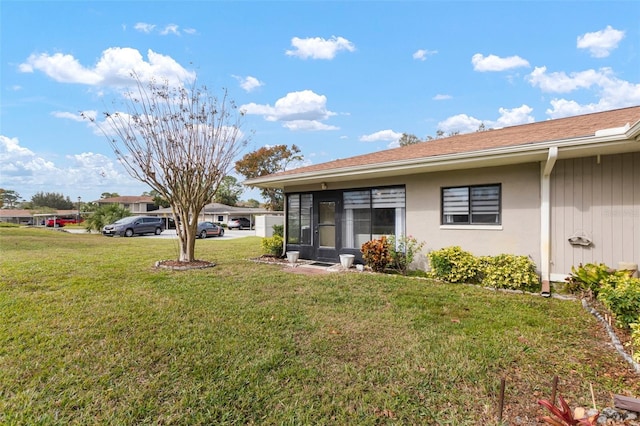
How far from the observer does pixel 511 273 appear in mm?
5891

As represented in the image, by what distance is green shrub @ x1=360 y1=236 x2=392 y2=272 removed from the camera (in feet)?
24.6

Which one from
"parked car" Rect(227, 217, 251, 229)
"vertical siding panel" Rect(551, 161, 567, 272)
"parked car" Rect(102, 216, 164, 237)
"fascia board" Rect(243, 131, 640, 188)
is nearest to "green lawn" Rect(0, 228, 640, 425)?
"vertical siding panel" Rect(551, 161, 567, 272)

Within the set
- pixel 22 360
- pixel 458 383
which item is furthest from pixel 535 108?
pixel 22 360

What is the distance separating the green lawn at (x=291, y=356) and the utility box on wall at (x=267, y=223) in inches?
522

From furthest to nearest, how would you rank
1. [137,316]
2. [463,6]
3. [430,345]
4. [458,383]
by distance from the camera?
[463,6] → [137,316] → [430,345] → [458,383]

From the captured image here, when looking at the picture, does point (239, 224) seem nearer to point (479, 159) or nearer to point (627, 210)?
point (479, 159)

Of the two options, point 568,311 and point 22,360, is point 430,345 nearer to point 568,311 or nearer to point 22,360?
point 568,311

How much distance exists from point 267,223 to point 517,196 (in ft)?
49.2

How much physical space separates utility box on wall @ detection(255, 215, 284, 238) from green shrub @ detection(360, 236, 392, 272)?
36.0 ft

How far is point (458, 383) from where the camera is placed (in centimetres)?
273

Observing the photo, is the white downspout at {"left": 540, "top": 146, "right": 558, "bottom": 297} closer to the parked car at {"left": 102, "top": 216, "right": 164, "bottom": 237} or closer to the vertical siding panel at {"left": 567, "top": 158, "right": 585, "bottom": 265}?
the vertical siding panel at {"left": 567, "top": 158, "right": 585, "bottom": 265}

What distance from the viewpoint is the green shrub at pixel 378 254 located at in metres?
7.49

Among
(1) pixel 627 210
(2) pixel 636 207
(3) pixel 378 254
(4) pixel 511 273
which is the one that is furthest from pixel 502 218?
(3) pixel 378 254

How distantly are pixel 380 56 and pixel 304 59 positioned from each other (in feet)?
9.47
